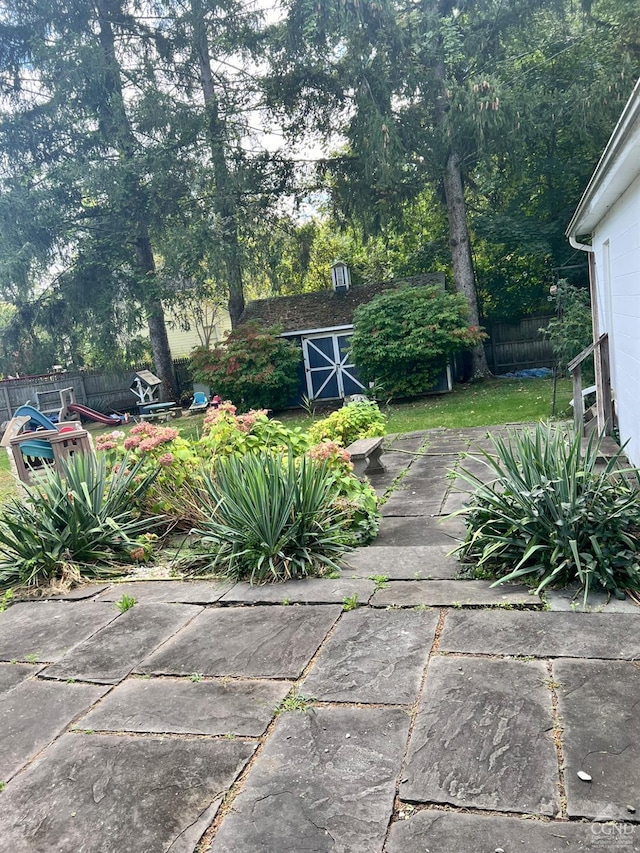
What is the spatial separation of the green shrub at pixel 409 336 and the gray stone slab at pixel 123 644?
35.6 ft

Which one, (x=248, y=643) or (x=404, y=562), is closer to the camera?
(x=248, y=643)

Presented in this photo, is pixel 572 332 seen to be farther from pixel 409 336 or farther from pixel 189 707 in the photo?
pixel 189 707

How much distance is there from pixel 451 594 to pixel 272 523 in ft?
3.75

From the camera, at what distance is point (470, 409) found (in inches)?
466

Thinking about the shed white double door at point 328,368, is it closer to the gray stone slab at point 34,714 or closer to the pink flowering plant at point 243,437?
the pink flowering plant at point 243,437

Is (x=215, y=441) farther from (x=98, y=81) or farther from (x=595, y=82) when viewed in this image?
(x=98, y=81)

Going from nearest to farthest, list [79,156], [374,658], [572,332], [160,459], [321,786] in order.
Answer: [321,786] < [374,658] < [160,459] < [572,332] < [79,156]

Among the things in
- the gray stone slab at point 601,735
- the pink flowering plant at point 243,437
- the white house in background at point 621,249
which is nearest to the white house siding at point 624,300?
the white house in background at point 621,249

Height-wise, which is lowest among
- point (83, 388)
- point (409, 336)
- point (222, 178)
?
point (83, 388)

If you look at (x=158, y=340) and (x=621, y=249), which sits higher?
(x=158, y=340)

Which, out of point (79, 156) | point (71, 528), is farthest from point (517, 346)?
point (71, 528)

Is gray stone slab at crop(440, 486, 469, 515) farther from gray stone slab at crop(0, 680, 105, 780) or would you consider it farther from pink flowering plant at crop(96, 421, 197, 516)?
gray stone slab at crop(0, 680, 105, 780)

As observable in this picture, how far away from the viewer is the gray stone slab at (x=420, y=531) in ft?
13.3

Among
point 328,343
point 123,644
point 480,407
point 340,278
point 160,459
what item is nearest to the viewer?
point 123,644
